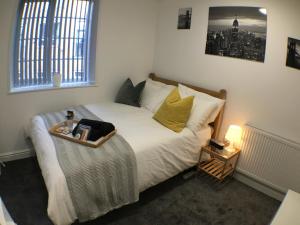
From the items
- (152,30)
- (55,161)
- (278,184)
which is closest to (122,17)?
(152,30)

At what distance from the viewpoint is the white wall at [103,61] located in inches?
105

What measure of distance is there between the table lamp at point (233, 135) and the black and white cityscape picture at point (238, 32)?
0.78 m

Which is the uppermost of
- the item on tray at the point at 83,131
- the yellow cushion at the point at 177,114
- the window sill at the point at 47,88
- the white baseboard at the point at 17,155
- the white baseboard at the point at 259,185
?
the window sill at the point at 47,88

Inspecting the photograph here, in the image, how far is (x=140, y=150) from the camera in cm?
228

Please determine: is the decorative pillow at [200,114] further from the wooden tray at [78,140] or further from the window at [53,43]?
the window at [53,43]

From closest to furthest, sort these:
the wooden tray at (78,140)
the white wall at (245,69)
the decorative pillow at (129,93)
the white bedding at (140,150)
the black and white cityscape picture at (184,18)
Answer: the white bedding at (140,150) → the wooden tray at (78,140) → the white wall at (245,69) → the black and white cityscape picture at (184,18) → the decorative pillow at (129,93)

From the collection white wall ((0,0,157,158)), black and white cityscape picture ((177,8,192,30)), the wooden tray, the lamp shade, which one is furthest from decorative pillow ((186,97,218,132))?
white wall ((0,0,157,158))

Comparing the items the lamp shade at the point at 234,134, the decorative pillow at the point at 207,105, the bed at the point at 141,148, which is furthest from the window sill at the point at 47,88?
the lamp shade at the point at 234,134

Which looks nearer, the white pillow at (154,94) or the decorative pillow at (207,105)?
the decorative pillow at (207,105)

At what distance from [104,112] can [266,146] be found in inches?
73.5

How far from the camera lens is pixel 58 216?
70.0 inches

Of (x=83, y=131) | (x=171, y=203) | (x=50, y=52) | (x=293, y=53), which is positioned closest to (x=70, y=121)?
(x=83, y=131)

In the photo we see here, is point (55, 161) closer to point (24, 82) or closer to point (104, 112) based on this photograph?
point (104, 112)

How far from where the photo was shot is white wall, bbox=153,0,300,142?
2.46 metres
